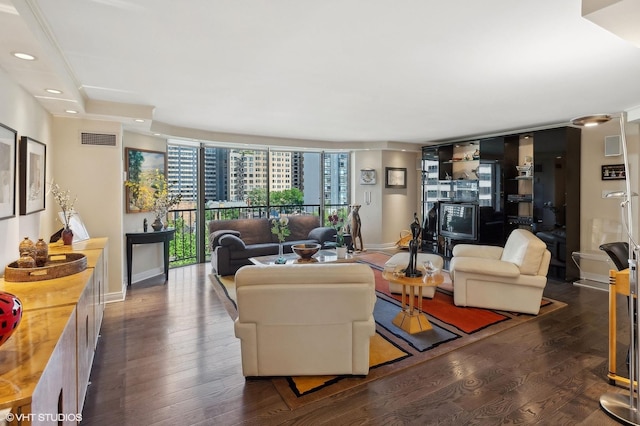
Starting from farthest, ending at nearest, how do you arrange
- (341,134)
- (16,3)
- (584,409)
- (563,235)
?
(341,134), (563,235), (584,409), (16,3)

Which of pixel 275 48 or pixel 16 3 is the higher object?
pixel 275 48

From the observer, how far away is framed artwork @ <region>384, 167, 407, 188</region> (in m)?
7.75

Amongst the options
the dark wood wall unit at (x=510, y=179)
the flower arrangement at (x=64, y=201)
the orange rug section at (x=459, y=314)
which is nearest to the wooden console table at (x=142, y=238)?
the flower arrangement at (x=64, y=201)

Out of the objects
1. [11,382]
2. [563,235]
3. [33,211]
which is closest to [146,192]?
[33,211]

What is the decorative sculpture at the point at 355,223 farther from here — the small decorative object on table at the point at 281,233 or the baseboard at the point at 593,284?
the baseboard at the point at 593,284

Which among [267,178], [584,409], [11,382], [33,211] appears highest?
[267,178]

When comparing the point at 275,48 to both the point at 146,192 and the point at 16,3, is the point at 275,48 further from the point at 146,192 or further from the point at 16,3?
the point at 146,192

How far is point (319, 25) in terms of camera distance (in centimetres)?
220

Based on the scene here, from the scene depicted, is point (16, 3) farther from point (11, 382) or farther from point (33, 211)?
point (33, 211)

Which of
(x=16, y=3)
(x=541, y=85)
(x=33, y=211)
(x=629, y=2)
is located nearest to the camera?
(x=629, y=2)

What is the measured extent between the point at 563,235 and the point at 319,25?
16.4 feet

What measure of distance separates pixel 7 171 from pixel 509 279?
4591 millimetres

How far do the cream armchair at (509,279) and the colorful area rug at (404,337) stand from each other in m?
0.11

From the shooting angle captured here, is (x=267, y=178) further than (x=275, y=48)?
Yes
